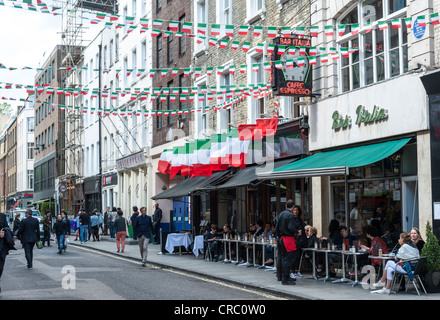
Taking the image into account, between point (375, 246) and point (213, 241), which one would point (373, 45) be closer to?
point (375, 246)

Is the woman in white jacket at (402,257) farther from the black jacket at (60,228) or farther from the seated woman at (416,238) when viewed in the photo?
the black jacket at (60,228)

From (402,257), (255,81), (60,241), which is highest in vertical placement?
(255,81)

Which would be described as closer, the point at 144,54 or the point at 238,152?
the point at 238,152

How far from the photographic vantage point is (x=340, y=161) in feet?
51.1

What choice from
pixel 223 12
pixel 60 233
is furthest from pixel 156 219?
pixel 223 12

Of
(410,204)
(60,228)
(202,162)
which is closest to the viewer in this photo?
(410,204)

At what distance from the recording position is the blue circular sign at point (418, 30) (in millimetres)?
14411

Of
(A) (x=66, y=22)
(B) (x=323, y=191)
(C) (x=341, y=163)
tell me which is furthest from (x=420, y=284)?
(A) (x=66, y=22)

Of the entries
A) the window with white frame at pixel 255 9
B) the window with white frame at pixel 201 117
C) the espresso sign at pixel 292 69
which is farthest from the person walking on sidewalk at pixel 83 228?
the espresso sign at pixel 292 69

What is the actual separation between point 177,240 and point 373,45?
1039 centimetres

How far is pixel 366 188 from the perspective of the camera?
17062 mm

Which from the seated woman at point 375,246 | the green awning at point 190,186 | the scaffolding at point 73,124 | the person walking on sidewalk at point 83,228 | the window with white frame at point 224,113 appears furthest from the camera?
the scaffolding at point 73,124

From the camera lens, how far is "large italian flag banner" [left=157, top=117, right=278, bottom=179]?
802 inches

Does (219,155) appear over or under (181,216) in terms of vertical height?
over
